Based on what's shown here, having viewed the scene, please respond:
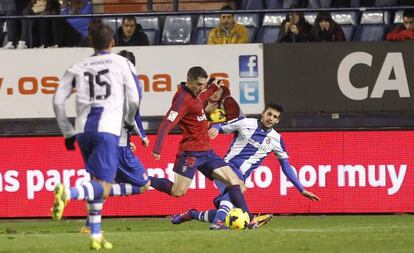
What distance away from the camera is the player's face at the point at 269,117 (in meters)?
16.7

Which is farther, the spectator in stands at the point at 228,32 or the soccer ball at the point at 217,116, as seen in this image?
the spectator in stands at the point at 228,32

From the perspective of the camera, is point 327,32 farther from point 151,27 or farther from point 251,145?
point 251,145

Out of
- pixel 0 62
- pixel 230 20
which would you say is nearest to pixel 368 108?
pixel 230 20

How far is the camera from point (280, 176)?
20.3 m

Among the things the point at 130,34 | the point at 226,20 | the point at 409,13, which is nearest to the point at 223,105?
the point at 226,20

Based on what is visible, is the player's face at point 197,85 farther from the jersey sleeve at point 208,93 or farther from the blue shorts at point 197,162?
the jersey sleeve at point 208,93

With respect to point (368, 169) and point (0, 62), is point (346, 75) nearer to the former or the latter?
point (368, 169)

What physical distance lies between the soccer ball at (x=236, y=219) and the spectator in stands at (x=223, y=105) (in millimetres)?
4287

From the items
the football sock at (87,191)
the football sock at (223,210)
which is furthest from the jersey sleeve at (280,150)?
the football sock at (87,191)

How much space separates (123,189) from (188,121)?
7.69 feet

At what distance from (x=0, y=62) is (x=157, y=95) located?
2441 mm

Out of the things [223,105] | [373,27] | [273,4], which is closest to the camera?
[223,105]

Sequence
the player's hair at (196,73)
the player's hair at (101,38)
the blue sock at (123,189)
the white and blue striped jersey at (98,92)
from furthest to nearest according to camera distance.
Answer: the player's hair at (196,73), the blue sock at (123,189), the player's hair at (101,38), the white and blue striped jersey at (98,92)

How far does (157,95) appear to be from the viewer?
20547 millimetres
